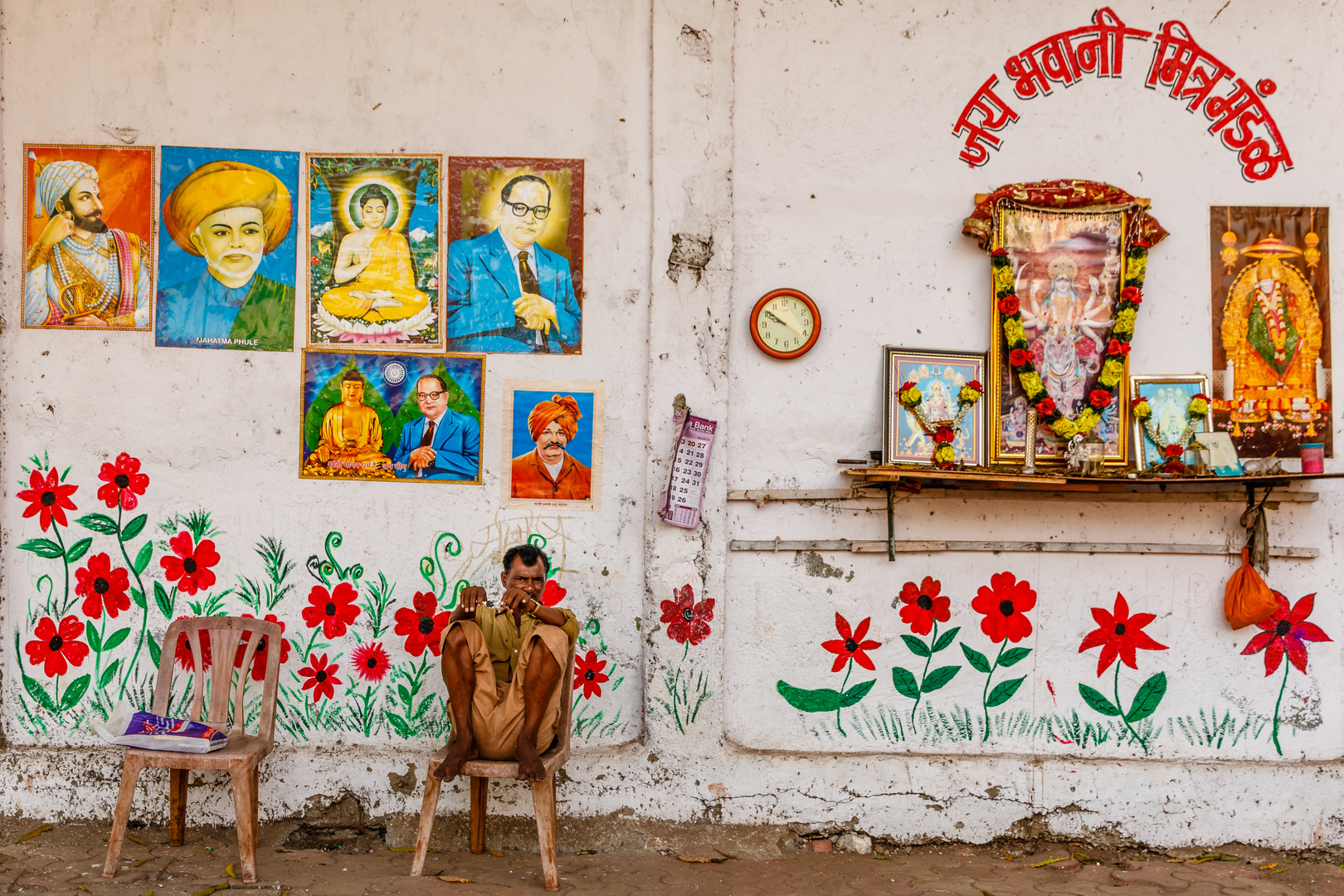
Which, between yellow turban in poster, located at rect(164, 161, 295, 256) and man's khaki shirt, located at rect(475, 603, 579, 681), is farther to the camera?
yellow turban in poster, located at rect(164, 161, 295, 256)

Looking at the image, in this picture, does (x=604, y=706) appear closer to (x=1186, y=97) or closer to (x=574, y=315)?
(x=574, y=315)

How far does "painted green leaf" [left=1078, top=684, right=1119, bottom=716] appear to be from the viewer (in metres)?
4.07

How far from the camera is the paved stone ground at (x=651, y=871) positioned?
142 inches

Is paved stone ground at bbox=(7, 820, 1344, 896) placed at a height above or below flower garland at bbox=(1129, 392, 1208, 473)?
below

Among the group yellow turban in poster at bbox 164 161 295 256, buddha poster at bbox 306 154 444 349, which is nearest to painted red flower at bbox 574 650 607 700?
buddha poster at bbox 306 154 444 349

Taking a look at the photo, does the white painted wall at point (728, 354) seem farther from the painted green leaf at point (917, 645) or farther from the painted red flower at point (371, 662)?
the painted red flower at point (371, 662)

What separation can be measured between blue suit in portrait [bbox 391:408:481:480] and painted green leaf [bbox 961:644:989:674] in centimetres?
220

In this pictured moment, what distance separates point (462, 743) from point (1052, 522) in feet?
8.39

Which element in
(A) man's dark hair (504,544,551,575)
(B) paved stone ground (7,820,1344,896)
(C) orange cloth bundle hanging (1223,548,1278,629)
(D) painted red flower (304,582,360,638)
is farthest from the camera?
(D) painted red flower (304,582,360,638)

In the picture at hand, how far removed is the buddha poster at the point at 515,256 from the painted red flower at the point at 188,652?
5.22 ft

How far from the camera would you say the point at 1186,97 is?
4.09 meters

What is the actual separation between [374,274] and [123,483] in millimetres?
1403

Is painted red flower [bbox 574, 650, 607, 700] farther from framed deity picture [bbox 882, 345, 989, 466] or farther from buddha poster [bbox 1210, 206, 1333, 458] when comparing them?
buddha poster [bbox 1210, 206, 1333, 458]

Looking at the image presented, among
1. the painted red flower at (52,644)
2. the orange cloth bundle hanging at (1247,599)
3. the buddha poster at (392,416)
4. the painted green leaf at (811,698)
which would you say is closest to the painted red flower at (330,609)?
the buddha poster at (392,416)
